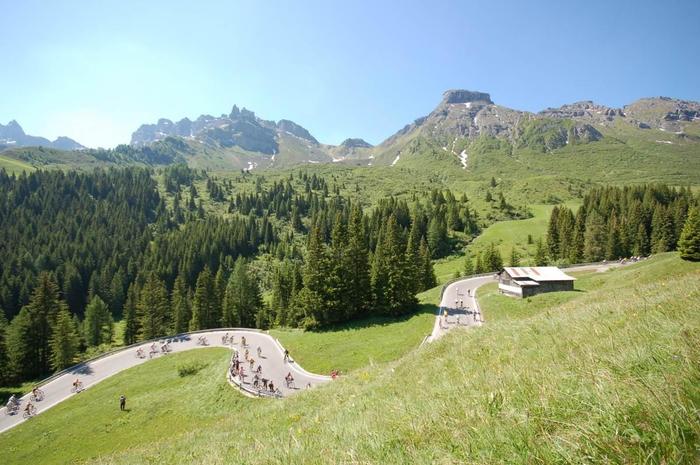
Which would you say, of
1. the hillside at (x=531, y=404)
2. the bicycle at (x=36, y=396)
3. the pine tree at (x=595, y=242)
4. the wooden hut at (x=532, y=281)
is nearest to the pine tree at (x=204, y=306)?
the bicycle at (x=36, y=396)

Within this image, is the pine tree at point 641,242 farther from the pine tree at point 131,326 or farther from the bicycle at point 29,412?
the pine tree at point 131,326

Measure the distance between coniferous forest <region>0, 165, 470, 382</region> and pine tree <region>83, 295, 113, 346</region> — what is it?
0.72 ft

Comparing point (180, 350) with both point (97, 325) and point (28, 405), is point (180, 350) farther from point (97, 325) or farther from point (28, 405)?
point (97, 325)

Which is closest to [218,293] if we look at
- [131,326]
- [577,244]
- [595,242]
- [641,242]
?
[131,326]

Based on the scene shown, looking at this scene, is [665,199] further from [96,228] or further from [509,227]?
[96,228]

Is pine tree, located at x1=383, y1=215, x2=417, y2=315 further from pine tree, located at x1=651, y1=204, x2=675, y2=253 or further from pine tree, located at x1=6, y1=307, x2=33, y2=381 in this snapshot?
pine tree, located at x1=651, y1=204, x2=675, y2=253

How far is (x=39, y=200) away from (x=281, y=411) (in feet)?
842

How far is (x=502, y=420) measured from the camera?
12.9ft

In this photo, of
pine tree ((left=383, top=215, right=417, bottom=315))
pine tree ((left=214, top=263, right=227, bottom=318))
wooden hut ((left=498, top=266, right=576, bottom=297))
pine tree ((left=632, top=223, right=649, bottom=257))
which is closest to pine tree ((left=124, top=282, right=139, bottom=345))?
pine tree ((left=214, top=263, right=227, bottom=318))

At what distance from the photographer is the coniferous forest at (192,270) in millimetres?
50125

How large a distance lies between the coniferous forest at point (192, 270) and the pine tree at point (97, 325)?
221mm

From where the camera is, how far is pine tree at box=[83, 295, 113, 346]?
7456 centimetres

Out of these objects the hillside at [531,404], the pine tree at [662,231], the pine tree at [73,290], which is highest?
the hillside at [531,404]

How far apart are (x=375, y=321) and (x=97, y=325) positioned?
6633 cm
